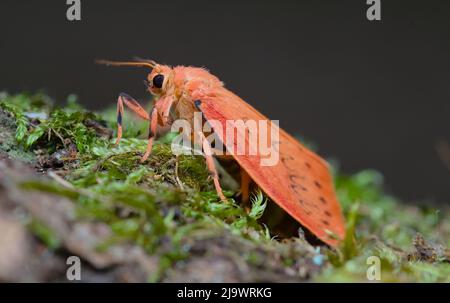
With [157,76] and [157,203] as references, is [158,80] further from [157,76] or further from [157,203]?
[157,203]

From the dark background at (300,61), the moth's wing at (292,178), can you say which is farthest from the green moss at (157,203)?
the dark background at (300,61)

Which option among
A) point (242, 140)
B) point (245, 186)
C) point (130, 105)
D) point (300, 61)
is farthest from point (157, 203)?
point (300, 61)

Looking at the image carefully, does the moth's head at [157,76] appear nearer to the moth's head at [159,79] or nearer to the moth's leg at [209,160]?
the moth's head at [159,79]

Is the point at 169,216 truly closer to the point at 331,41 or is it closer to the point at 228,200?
the point at 228,200

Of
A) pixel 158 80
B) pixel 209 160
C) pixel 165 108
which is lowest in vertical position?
pixel 209 160
